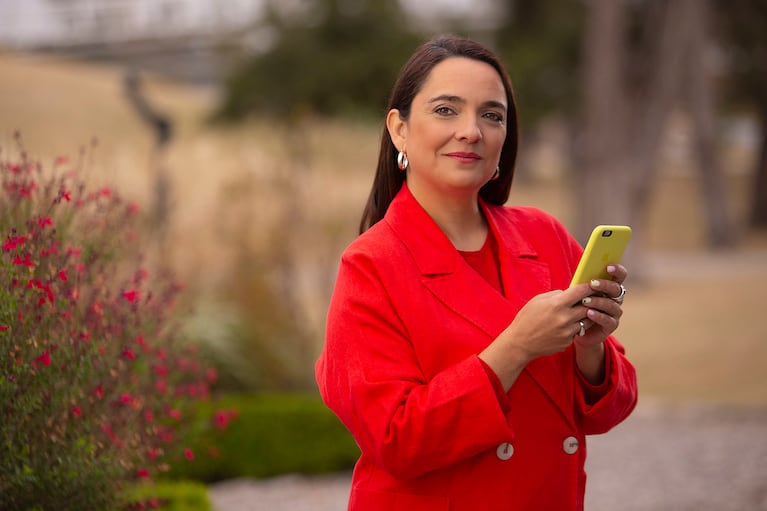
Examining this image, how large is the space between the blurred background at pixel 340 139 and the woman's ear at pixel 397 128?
0.54 meters

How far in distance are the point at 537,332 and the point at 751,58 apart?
86.1 feet

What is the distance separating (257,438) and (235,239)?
2.88m

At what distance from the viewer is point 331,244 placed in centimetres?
888

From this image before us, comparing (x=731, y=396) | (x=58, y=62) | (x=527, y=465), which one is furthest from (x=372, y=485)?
(x=58, y=62)

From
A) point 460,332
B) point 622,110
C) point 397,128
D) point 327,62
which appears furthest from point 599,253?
point 327,62

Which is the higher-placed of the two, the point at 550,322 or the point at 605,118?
the point at 605,118

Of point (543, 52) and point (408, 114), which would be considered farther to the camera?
point (543, 52)

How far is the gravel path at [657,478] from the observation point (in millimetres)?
5688

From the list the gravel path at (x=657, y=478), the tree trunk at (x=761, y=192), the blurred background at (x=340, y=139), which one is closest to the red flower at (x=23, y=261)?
the blurred background at (x=340, y=139)

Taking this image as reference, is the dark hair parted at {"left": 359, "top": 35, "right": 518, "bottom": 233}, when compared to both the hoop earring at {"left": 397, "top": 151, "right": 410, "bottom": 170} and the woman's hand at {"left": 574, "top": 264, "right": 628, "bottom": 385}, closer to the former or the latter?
the hoop earring at {"left": 397, "top": 151, "right": 410, "bottom": 170}

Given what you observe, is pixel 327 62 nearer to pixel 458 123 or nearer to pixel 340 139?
pixel 340 139

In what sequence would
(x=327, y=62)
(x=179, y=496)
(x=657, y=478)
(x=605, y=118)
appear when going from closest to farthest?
1. (x=179, y=496)
2. (x=657, y=478)
3. (x=605, y=118)
4. (x=327, y=62)

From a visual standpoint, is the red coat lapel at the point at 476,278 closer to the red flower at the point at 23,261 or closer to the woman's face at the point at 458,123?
the woman's face at the point at 458,123

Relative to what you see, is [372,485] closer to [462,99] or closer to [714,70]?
[462,99]
